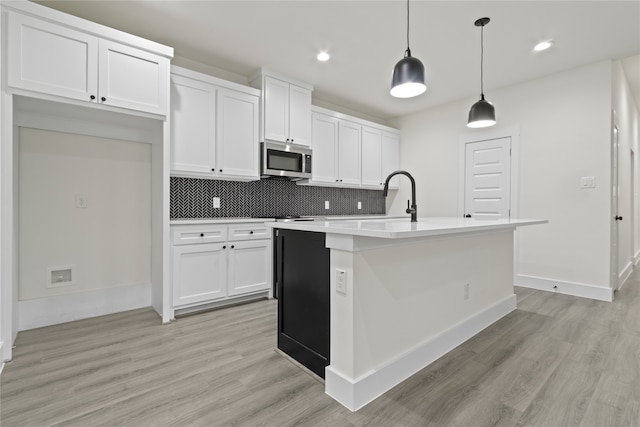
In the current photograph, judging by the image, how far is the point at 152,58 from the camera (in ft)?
8.95

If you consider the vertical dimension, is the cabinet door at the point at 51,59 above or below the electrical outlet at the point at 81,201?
above

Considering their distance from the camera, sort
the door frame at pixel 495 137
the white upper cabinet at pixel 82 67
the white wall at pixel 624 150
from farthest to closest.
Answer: the door frame at pixel 495 137
the white wall at pixel 624 150
the white upper cabinet at pixel 82 67

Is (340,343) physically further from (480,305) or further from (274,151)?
(274,151)

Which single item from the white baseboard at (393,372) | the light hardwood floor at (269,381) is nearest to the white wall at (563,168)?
the light hardwood floor at (269,381)

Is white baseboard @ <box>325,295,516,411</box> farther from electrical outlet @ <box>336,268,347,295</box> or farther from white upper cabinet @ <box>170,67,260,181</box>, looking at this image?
white upper cabinet @ <box>170,67,260,181</box>

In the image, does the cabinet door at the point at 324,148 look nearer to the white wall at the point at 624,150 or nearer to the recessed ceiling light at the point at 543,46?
the recessed ceiling light at the point at 543,46

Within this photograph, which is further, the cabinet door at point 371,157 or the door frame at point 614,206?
the cabinet door at point 371,157

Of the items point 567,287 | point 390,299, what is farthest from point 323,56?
point 567,287

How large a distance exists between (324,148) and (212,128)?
171 centimetres

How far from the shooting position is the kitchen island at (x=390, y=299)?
5.31ft

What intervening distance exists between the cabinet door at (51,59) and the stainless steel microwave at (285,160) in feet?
5.61

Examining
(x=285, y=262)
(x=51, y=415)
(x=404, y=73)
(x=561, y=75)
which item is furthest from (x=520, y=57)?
(x=51, y=415)

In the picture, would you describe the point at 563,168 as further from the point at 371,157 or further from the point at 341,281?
the point at 341,281

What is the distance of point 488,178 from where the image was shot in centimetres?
451
